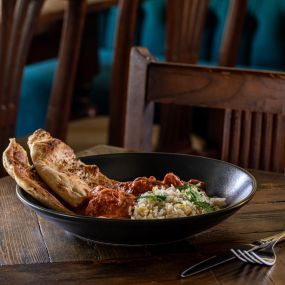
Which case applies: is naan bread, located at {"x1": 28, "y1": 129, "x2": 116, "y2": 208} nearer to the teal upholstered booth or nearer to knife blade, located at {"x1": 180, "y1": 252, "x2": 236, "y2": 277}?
knife blade, located at {"x1": 180, "y1": 252, "x2": 236, "y2": 277}

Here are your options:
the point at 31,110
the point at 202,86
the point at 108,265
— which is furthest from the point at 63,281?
the point at 31,110

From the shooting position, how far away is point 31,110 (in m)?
2.95

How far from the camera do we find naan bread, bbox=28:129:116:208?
37.0 inches

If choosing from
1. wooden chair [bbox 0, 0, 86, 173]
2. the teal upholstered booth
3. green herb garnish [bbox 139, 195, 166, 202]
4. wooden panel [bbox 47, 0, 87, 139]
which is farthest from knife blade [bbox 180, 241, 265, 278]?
the teal upholstered booth

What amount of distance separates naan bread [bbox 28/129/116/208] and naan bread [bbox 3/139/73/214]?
0.5 inches

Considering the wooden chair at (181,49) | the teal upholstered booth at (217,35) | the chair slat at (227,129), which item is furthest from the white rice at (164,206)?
the teal upholstered booth at (217,35)

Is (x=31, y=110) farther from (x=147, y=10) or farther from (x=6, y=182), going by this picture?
(x=6, y=182)

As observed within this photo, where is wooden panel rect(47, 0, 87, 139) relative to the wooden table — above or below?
above

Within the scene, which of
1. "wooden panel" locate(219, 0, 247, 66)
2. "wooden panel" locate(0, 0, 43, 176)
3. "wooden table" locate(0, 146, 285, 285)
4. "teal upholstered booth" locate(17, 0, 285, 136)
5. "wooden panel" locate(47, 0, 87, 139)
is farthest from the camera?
"teal upholstered booth" locate(17, 0, 285, 136)

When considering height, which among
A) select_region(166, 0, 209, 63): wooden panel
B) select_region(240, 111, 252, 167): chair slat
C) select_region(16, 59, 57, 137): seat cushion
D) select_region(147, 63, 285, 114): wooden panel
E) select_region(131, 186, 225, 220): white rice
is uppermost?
select_region(166, 0, 209, 63): wooden panel

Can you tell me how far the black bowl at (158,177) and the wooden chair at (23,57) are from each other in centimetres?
97

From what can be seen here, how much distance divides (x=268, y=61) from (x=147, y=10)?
81 centimetres

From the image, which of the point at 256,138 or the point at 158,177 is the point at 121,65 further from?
the point at 158,177

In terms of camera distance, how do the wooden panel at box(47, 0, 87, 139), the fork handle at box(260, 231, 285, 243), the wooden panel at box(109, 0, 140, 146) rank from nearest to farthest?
the fork handle at box(260, 231, 285, 243)
the wooden panel at box(47, 0, 87, 139)
the wooden panel at box(109, 0, 140, 146)
